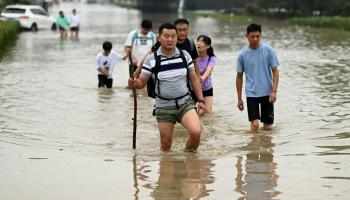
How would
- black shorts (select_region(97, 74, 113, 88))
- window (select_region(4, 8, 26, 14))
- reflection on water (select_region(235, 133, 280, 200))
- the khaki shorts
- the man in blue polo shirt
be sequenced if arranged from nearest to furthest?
reflection on water (select_region(235, 133, 280, 200)) → the khaki shorts → the man in blue polo shirt → black shorts (select_region(97, 74, 113, 88)) → window (select_region(4, 8, 26, 14))

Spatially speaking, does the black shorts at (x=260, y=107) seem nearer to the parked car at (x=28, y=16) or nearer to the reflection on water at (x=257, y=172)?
the reflection on water at (x=257, y=172)

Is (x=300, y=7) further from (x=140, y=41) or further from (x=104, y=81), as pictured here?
(x=140, y=41)

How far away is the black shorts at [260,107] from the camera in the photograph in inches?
341

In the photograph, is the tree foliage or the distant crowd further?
the tree foliage

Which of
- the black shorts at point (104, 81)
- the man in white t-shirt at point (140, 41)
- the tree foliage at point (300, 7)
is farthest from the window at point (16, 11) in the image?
the tree foliage at point (300, 7)

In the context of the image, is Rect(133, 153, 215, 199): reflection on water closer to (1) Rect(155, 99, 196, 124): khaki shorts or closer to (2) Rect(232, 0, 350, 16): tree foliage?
(1) Rect(155, 99, 196, 124): khaki shorts

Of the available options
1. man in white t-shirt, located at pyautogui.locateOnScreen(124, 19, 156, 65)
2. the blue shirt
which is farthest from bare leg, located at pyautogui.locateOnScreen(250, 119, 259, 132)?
man in white t-shirt, located at pyautogui.locateOnScreen(124, 19, 156, 65)

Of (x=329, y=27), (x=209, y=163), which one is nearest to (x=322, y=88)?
(x=209, y=163)

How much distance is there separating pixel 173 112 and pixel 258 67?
1.76m

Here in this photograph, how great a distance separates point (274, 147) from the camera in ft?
26.8

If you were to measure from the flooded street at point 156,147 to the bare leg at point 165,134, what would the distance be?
0.11 metres

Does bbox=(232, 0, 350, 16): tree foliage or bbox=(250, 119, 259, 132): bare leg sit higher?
bbox=(232, 0, 350, 16): tree foliage

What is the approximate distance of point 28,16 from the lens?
3569 cm

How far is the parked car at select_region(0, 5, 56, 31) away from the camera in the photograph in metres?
35.0
